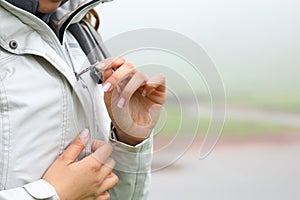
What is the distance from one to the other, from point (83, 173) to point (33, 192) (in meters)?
0.06

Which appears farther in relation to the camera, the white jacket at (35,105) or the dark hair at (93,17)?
the dark hair at (93,17)

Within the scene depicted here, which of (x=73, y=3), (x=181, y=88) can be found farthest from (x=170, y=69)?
(x=73, y=3)

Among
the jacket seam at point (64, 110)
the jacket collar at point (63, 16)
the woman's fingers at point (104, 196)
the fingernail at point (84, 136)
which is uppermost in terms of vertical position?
the jacket collar at point (63, 16)

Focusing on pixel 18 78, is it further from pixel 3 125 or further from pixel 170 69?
pixel 170 69

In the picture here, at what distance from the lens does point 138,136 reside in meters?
0.54

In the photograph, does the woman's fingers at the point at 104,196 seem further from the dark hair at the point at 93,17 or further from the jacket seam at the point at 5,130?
the dark hair at the point at 93,17

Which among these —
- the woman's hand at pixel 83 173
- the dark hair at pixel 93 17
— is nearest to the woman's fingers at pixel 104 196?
the woman's hand at pixel 83 173

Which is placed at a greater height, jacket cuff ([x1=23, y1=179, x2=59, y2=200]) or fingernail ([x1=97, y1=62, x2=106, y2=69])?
fingernail ([x1=97, y1=62, x2=106, y2=69])

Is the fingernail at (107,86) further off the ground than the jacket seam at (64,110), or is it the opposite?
the fingernail at (107,86)

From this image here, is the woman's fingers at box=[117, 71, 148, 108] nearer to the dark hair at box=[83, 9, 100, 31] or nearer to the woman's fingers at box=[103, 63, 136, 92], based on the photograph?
the woman's fingers at box=[103, 63, 136, 92]

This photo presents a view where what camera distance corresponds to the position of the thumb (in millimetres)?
499

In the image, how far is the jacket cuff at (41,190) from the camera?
46 centimetres

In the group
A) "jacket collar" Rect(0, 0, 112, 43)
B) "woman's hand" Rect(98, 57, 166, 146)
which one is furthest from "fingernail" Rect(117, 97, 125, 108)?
"jacket collar" Rect(0, 0, 112, 43)

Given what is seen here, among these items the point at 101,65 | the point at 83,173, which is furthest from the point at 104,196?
the point at 101,65
